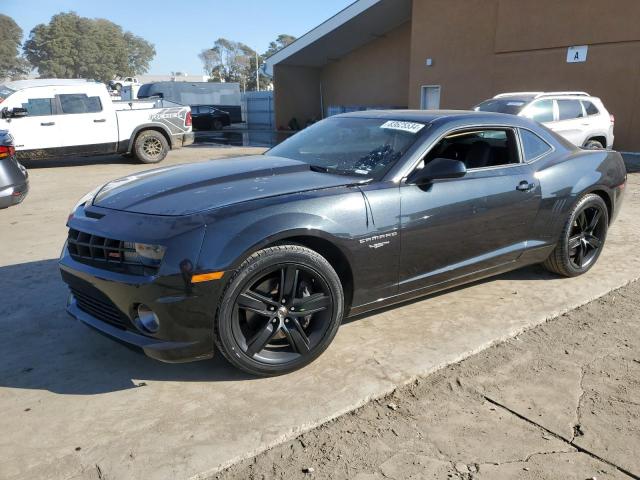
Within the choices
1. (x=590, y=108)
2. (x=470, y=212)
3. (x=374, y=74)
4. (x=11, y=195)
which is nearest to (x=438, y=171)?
(x=470, y=212)

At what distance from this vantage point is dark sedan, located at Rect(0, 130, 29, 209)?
623 centimetres

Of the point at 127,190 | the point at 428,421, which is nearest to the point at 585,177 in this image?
the point at 428,421

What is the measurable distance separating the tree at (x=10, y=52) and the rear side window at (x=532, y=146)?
11294 cm

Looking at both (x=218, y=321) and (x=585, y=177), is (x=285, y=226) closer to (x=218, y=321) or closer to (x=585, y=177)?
(x=218, y=321)

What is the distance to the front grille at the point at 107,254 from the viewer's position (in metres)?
2.77

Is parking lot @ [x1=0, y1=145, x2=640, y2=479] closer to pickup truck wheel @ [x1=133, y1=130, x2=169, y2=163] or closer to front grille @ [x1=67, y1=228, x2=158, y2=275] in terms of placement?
front grille @ [x1=67, y1=228, x2=158, y2=275]

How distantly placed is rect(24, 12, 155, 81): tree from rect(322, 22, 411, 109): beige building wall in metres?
87.7

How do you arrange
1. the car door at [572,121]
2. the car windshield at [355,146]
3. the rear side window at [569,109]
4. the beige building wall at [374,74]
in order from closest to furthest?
the car windshield at [355,146] → the car door at [572,121] → the rear side window at [569,109] → the beige building wall at [374,74]

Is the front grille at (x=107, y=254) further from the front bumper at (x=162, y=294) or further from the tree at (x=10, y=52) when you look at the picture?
the tree at (x=10, y=52)

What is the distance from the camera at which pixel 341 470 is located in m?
2.33

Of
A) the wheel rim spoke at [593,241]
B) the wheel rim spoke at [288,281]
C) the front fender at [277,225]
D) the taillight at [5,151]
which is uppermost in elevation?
the taillight at [5,151]

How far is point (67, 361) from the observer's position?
10.6ft

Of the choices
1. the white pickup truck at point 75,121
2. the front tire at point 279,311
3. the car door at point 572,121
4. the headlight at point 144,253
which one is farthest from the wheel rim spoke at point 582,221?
the white pickup truck at point 75,121

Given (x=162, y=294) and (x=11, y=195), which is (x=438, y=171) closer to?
(x=162, y=294)
